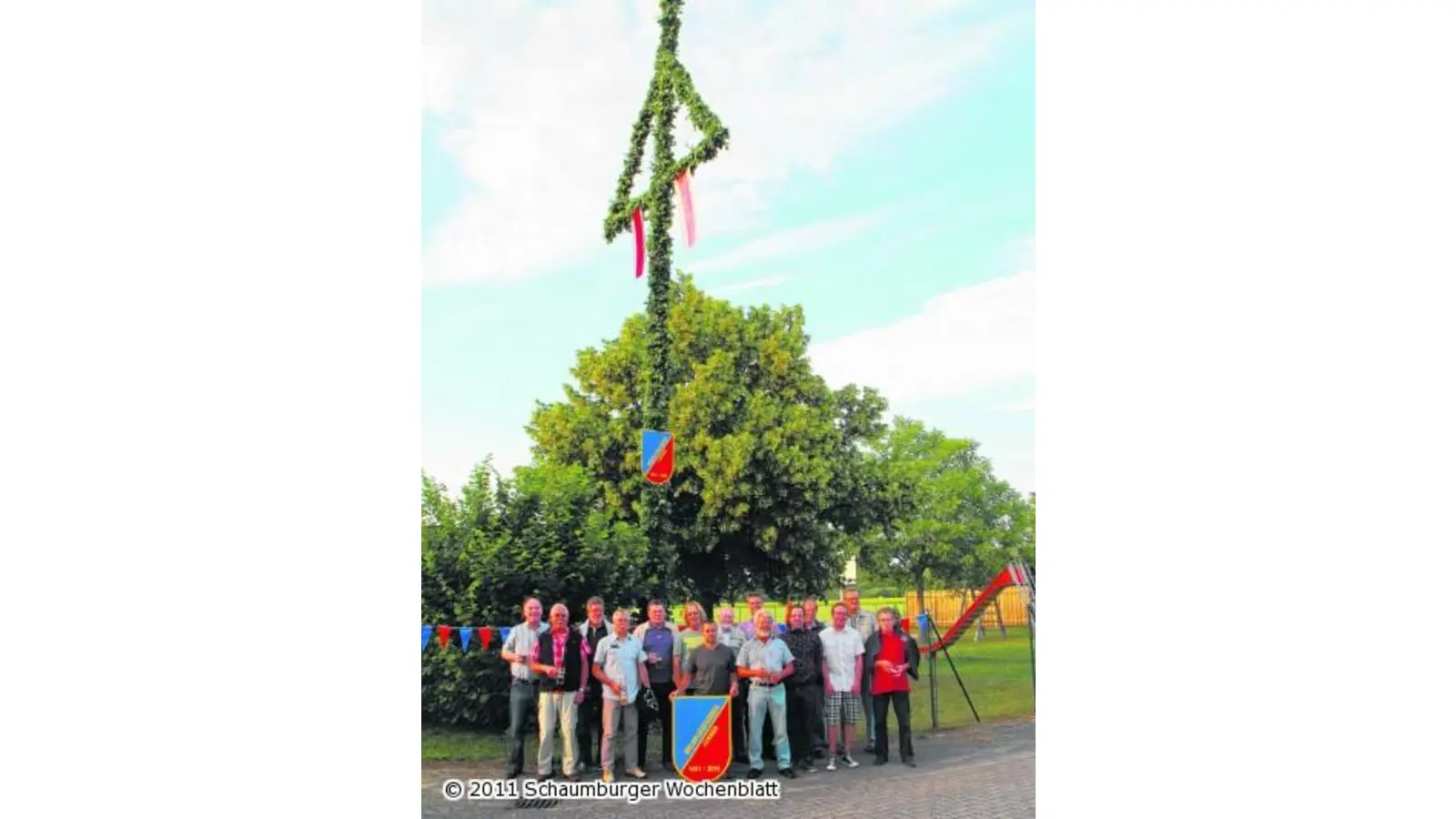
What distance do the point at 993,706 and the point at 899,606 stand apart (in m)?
1.53

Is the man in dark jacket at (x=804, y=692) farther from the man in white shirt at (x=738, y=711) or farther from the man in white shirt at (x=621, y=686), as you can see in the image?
the man in white shirt at (x=621, y=686)

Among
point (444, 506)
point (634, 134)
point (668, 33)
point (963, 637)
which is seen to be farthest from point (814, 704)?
point (668, 33)

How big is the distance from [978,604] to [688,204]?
4667 millimetres

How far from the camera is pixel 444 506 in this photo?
34.6 ft

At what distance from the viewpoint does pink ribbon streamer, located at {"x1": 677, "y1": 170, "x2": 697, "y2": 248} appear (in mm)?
10438

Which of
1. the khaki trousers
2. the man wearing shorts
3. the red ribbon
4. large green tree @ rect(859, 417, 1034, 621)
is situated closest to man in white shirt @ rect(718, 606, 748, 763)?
the man wearing shorts

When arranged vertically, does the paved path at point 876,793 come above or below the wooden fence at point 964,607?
below

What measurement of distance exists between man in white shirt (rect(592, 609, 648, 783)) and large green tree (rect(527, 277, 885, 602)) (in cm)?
104

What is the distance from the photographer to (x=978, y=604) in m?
11.0

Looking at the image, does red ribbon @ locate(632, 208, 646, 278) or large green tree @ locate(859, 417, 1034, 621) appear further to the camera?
large green tree @ locate(859, 417, 1034, 621)

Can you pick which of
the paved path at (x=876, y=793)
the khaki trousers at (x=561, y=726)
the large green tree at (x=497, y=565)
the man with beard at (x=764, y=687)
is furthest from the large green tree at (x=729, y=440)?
the paved path at (x=876, y=793)

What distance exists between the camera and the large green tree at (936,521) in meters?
10.9

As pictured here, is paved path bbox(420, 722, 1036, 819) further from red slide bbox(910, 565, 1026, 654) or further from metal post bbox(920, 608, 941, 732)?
red slide bbox(910, 565, 1026, 654)

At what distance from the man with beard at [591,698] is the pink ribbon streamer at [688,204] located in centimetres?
333
